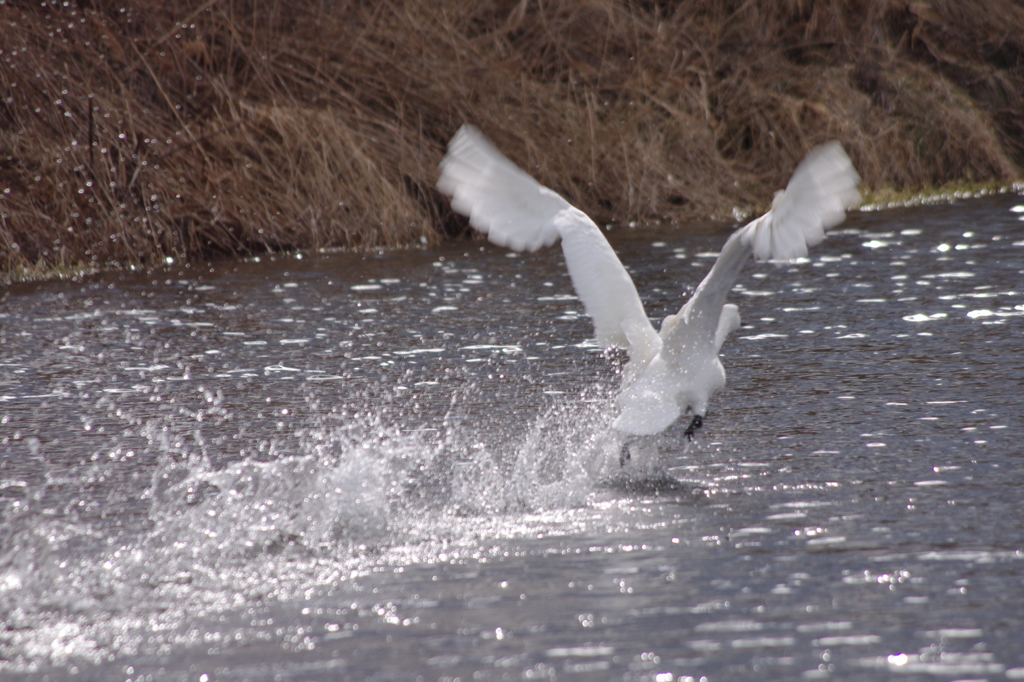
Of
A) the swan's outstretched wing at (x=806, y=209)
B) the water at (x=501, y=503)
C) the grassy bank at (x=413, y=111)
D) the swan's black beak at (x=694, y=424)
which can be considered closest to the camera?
the water at (x=501, y=503)

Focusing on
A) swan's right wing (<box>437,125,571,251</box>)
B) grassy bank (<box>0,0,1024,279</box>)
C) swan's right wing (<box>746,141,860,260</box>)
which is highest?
swan's right wing (<box>746,141,860,260</box>)

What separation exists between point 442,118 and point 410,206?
1733 millimetres

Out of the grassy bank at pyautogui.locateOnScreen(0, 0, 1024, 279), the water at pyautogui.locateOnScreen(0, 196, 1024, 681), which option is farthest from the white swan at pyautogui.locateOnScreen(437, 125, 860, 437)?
the grassy bank at pyautogui.locateOnScreen(0, 0, 1024, 279)

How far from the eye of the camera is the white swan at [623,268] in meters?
5.09

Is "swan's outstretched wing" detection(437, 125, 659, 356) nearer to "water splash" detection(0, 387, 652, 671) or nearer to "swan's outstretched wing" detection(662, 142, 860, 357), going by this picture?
"water splash" detection(0, 387, 652, 671)

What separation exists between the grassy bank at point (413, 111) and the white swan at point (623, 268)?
25.3ft

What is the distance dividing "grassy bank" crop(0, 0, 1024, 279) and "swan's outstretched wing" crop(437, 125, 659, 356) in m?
7.65

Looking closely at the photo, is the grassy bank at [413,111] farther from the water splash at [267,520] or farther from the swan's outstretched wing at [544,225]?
the water splash at [267,520]

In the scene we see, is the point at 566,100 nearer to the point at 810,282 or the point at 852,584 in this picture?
the point at 810,282

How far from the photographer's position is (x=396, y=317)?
10.1m

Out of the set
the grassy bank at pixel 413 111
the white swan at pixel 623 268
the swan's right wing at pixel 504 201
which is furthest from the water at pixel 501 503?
the grassy bank at pixel 413 111

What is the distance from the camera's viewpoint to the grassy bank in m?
14.1

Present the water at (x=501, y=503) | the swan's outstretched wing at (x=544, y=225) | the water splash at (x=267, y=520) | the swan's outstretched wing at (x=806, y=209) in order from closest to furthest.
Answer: the water at (x=501, y=503)
the water splash at (x=267, y=520)
the swan's outstretched wing at (x=806, y=209)
the swan's outstretched wing at (x=544, y=225)

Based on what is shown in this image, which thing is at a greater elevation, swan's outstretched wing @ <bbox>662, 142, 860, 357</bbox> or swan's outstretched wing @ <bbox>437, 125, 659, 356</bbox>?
swan's outstretched wing @ <bbox>662, 142, 860, 357</bbox>
